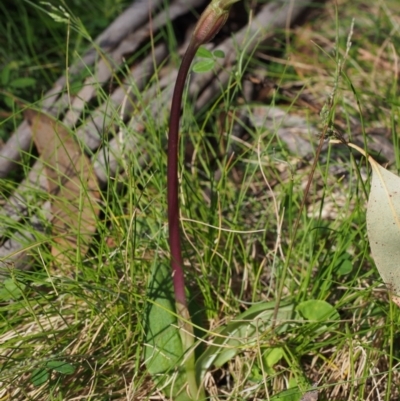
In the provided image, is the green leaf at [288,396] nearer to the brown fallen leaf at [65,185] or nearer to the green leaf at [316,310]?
the green leaf at [316,310]

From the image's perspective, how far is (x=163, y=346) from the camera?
1472 mm

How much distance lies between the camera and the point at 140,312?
149 centimetres

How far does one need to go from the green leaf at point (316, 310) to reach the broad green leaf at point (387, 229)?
20 cm

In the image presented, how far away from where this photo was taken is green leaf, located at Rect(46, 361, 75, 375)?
1358mm

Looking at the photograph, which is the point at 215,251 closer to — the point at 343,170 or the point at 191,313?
the point at 191,313

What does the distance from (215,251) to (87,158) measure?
50 cm

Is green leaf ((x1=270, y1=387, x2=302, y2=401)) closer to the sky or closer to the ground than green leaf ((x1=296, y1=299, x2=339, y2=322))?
closer to the ground

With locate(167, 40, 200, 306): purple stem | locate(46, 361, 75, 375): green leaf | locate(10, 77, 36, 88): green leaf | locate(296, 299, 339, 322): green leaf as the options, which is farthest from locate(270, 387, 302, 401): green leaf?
locate(10, 77, 36, 88): green leaf

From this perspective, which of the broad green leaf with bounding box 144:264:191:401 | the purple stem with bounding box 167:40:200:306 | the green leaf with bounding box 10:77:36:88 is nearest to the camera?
the purple stem with bounding box 167:40:200:306

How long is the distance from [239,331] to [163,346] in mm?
179

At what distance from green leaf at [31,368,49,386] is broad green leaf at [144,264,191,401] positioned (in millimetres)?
213

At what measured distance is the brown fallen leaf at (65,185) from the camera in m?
1.62

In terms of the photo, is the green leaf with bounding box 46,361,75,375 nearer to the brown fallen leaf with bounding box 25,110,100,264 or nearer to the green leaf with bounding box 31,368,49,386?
the green leaf with bounding box 31,368,49,386

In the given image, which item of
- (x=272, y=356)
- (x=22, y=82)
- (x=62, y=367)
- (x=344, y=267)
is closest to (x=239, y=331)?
(x=272, y=356)
